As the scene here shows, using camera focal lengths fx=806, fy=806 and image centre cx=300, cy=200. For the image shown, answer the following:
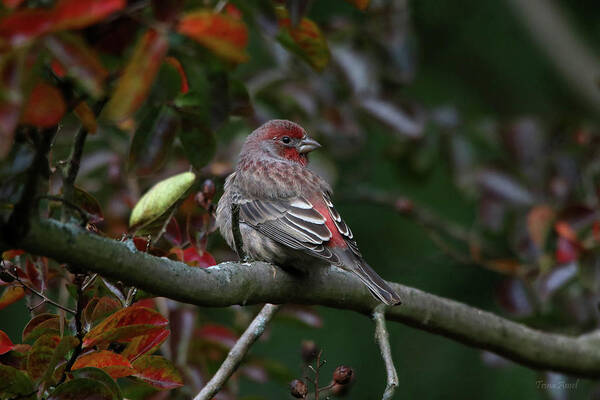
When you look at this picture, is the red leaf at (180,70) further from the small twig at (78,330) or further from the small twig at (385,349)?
the small twig at (385,349)

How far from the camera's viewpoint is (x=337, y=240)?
12.8 ft

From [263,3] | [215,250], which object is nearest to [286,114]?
[215,250]

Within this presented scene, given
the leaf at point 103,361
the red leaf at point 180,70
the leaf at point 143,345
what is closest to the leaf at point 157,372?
the leaf at point 143,345

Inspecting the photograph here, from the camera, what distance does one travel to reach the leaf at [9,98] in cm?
153

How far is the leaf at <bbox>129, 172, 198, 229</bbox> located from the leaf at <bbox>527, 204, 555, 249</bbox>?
Answer: 2374 millimetres

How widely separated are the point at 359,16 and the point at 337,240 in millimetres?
3419

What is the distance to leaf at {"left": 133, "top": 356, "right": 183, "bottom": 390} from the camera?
101 inches

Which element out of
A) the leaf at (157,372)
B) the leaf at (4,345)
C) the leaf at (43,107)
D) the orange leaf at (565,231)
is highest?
the leaf at (43,107)

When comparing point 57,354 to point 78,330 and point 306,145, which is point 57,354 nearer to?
point 78,330

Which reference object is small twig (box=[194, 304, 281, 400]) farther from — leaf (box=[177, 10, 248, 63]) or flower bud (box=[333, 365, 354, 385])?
leaf (box=[177, 10, 248, 63])

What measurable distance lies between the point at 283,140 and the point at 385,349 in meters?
2.25

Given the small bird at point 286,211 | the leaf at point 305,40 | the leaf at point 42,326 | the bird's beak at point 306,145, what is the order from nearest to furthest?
the leaf at point 42,326 → the leaf at point 305,40 → the small bird at point 286,211 → the bird's beak at point 306,145

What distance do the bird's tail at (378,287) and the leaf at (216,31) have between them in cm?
166

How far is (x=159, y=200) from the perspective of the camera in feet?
9.55
